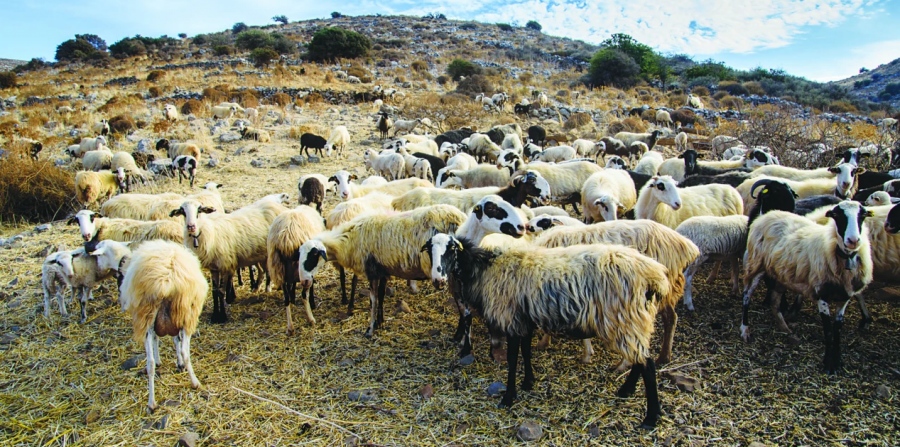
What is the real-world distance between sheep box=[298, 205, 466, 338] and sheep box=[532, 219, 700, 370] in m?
1.33

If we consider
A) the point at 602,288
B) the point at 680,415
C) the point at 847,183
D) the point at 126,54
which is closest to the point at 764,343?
the point at 680,415

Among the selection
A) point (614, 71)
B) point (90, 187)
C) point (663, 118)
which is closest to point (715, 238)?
point (90, 187)

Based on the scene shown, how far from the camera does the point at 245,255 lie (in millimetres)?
6391

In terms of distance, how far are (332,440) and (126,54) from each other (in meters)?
61.6

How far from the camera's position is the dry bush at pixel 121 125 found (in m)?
17.7

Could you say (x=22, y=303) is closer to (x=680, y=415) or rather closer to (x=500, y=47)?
(x=680, y=415)

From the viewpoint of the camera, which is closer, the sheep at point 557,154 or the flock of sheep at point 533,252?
the flock of sheep at point 533,252

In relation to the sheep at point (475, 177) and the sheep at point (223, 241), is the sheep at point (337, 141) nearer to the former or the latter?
the sheep at point (475, 177)

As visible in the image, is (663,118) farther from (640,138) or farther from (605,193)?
(605,193)

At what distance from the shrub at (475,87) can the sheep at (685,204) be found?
21.9m

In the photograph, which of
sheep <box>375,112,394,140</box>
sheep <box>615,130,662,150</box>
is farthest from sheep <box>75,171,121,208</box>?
sheep <box>615,130,662,150</box>

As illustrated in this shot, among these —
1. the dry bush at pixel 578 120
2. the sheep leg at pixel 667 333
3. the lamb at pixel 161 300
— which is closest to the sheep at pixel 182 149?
the lamb at pixel 161 300

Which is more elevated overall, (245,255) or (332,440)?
(245,255)

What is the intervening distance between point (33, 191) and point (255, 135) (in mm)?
8037
